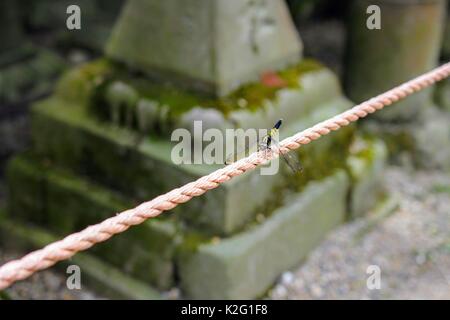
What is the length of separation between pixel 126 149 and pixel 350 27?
7.17 feet

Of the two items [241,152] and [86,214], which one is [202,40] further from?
[86,214]

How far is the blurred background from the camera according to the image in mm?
3201

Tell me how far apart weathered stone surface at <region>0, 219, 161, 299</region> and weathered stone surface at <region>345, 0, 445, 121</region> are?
235 centimetres

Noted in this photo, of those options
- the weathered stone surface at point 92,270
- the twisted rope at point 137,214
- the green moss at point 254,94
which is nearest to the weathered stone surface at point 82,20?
the weathered stone surface at point 92,270

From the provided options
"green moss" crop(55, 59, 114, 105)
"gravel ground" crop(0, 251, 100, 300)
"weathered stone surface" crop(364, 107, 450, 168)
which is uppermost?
"green moss" crop(55, 59, 114, 105)

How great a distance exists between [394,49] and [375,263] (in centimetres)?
168

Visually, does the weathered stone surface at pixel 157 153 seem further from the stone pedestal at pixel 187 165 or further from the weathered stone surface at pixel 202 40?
the weathered stone surface at pixel 202 40

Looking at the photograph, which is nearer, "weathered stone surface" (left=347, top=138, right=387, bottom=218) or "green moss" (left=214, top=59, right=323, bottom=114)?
"green moss" (left=214, top=59, right=323, bottom=114)

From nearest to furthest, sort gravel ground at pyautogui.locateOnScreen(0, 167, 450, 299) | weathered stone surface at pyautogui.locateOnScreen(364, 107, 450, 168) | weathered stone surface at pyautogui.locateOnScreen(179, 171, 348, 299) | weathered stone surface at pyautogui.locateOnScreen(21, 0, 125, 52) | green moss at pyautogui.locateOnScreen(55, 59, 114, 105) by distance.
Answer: weathered stone surface at pyautogui.locateOnScreen(179, 171, 348, 299) < gravel ground at pyautogui.locateOnScreen(0, 167, 450, 299) < green moss at pyautogui.locateOnScreen(55, 59, 114, 105) < weathered stone surface at pyautogui.locateOnScreen(364, 107, 450, 168) < weathered stone surface at pyautogui.locateOnScreen(21, 0, 125, 52)

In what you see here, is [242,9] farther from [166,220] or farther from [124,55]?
[166,220]

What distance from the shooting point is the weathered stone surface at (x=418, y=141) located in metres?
4.74

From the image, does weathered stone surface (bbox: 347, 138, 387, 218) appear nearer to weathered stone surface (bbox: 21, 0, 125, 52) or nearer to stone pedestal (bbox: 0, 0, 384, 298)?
stone pedestal (bbox: 0, 0, 384, 298)

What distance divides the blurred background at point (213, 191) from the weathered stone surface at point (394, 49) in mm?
718

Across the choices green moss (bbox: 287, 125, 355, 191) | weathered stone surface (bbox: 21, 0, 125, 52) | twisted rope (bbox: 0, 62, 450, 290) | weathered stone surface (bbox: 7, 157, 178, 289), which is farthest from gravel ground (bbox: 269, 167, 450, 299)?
weathered stone surface (bbox: 21, 0, 125, 52)
